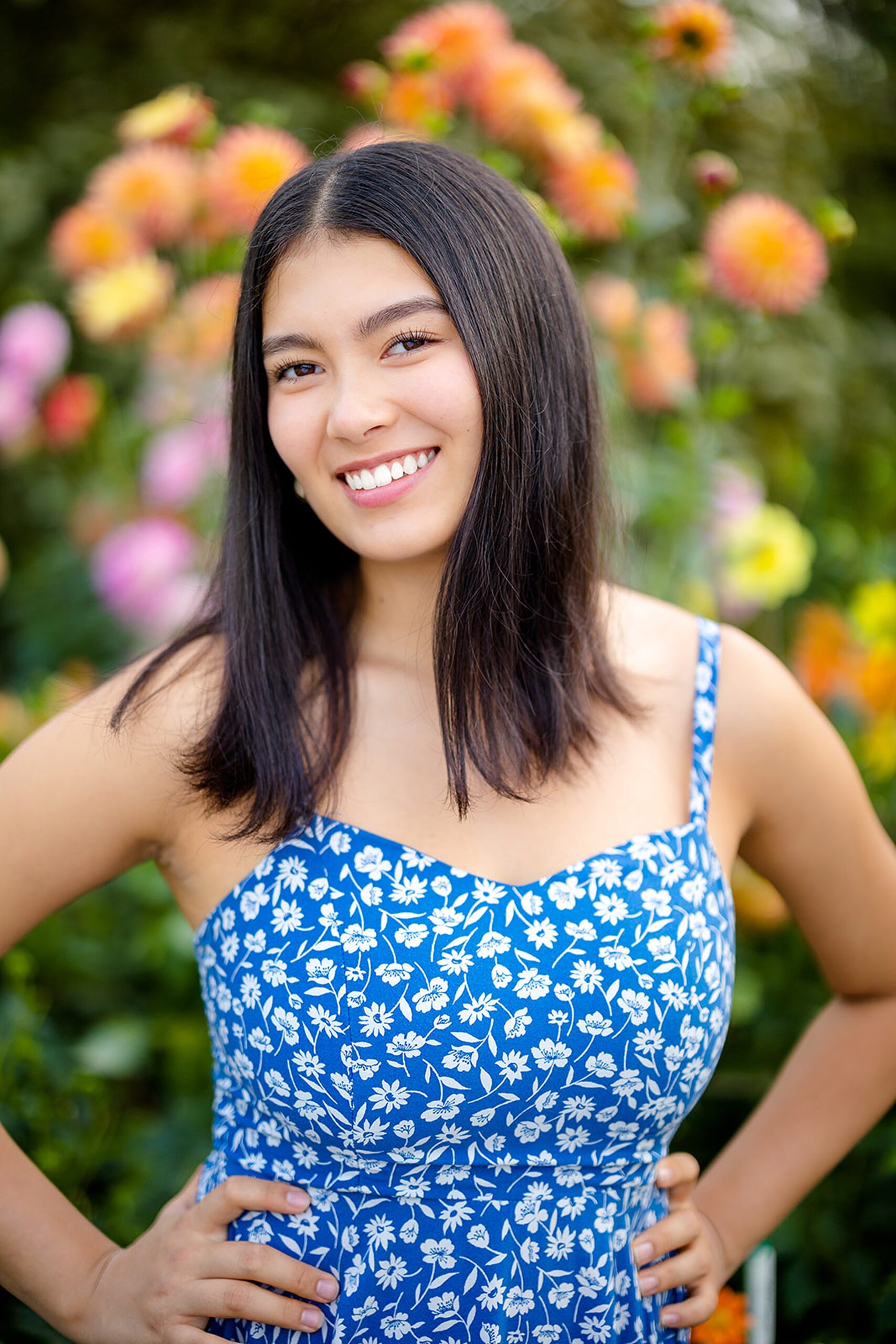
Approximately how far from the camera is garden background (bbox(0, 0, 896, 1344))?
191cm

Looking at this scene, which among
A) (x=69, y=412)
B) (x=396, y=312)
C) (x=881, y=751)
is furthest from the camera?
(x=69, y=412)

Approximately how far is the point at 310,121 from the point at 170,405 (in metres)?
1.28

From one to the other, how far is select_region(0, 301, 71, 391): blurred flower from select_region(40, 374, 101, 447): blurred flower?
55 millimetres

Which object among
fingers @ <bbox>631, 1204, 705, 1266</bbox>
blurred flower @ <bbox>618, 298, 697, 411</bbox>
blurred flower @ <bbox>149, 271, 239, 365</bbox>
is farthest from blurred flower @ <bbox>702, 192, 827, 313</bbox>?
fingers @ <bbox>631, 1204, 705, 1266</bbox>

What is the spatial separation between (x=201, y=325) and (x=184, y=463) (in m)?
0.26

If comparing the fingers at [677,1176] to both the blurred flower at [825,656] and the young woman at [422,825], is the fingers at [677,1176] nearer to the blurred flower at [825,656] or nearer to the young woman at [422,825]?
the young woman at [422,825]

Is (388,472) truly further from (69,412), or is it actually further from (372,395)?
(69,412)

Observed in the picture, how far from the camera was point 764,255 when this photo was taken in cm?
193

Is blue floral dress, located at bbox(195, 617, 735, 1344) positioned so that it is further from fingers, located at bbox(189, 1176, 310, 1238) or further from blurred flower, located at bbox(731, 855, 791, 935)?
blurred flower, located at bbox(731, 855, 791, 935)

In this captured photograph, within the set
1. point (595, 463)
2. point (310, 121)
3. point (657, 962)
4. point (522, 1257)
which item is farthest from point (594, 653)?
point (310, 121)

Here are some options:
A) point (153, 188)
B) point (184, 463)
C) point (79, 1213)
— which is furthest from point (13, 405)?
point (79, 1213)

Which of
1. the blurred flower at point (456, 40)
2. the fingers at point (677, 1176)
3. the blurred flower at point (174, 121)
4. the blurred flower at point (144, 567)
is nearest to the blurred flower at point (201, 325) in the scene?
the blurred flower at point (174, 121)

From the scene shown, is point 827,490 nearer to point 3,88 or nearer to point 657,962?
point 657,962

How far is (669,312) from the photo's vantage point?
2111mm
